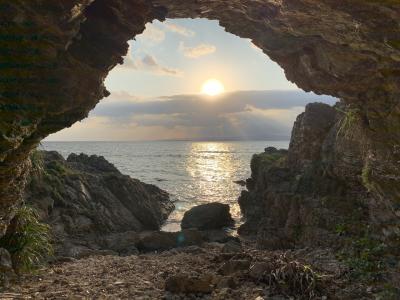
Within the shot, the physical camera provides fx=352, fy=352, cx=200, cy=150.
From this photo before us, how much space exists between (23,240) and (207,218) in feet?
74.7

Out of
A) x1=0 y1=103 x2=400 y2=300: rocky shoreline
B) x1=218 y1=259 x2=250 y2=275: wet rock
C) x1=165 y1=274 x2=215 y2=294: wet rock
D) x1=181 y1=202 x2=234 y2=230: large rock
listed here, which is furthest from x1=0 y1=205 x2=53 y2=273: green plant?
x1=181 y1=202 x2=234 y2=230: large rock

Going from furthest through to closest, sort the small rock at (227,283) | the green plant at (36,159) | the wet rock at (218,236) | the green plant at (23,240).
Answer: the wet rock at (218,236) → the green plant at (36,159) → the green plant at (23,240) → the small rock at (227,283)

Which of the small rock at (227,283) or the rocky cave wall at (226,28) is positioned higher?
the rocky cave wall at (226,28)

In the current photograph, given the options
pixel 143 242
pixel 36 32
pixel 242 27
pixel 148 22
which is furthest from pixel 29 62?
pixel 143 242

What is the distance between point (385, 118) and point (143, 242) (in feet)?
59.7

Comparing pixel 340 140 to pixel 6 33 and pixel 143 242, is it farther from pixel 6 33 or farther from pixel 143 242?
pixel 6 33

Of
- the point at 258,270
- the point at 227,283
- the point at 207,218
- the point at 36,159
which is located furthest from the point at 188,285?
the point at 207,218

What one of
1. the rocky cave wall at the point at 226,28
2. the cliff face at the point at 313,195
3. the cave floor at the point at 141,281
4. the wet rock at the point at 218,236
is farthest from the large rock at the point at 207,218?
the rocky cave wall at the point at 226,28

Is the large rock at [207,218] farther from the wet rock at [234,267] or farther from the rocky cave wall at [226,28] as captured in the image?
the rocky cave wall at [226,28]

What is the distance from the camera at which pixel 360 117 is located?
12031 millimetres

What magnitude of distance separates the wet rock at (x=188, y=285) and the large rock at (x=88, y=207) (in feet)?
24.8

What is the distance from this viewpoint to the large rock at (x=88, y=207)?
2312 cm

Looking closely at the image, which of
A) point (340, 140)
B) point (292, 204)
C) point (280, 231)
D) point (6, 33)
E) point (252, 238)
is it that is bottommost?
point (252, 238)

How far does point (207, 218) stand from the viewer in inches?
1339
